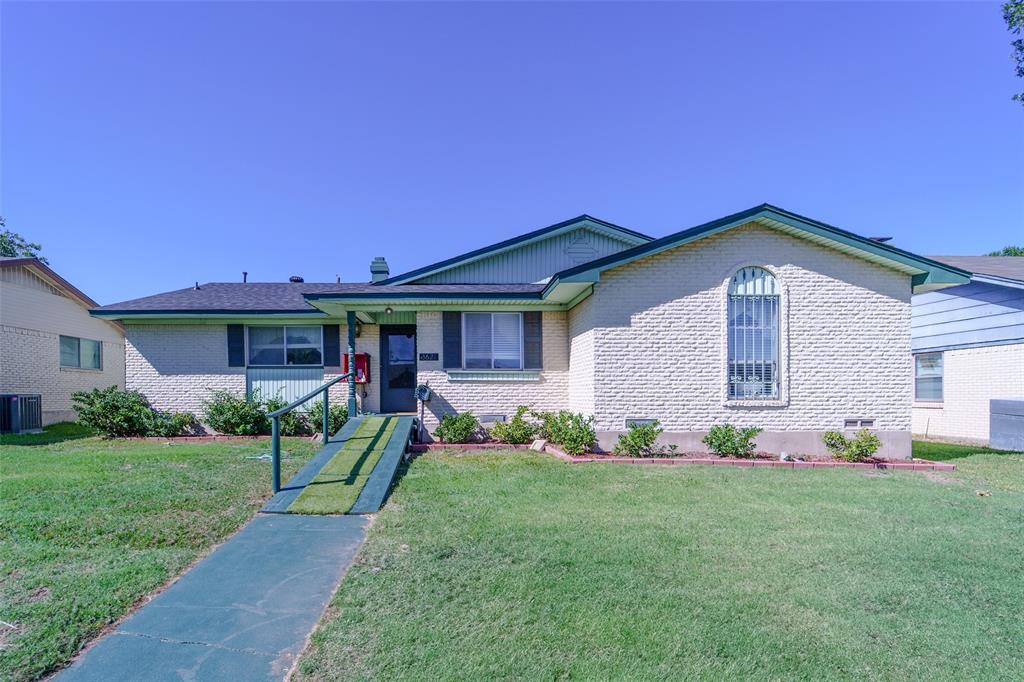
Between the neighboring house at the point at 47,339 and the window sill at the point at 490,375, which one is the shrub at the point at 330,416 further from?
the neighboring house at the point at 47,339

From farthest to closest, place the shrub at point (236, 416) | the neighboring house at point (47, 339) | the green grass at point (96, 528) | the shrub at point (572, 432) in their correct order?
the neighboring house at point (47, 339), the shrub at point (236, 416), the shrub at point (572, 432), the green grass at point (96, 528)

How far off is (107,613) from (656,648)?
359 centimetres

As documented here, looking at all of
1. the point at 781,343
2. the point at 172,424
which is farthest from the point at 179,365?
the point at 781,343

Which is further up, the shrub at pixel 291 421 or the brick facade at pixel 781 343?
the brick facade at pixel 781 343

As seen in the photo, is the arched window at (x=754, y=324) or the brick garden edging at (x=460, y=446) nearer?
the arched window at (x=754, y=324)

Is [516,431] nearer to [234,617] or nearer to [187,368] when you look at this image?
[234,617]

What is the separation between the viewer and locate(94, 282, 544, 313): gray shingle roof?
11289mm

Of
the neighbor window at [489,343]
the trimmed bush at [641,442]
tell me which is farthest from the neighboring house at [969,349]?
the neighbor window at [489,343]

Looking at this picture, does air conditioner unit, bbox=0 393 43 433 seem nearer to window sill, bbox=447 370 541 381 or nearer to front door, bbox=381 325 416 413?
front door, bbox=381 325 416 413

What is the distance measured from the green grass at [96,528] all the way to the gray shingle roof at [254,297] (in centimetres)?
371

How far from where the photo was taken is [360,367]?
12281mm

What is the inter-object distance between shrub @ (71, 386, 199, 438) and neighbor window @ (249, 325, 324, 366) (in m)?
2.23

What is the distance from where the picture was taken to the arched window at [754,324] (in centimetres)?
999

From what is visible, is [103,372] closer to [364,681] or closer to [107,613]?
[107,613]
